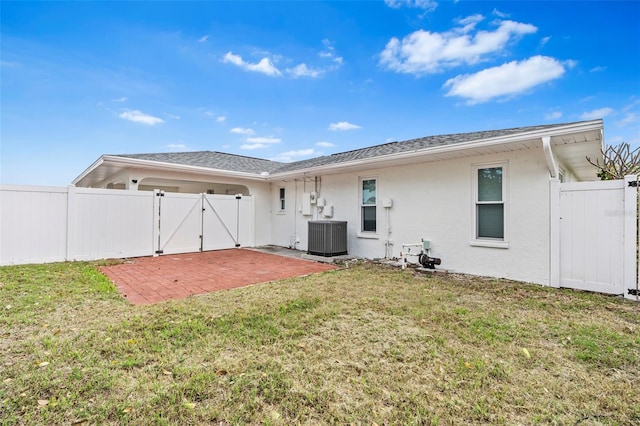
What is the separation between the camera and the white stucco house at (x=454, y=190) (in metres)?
5.59

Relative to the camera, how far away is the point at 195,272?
6688 mm

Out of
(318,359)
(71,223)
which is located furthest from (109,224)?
(318,359)

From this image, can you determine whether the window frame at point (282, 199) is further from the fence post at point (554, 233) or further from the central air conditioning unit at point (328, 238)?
the fence post at point (554, 233)

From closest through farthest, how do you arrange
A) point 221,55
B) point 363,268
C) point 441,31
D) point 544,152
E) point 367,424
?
point 367,424 < point 544,152 < point 363,268 < point 441,31 < point 221,55

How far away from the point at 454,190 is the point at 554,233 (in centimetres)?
202

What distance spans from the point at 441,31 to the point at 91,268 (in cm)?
1147

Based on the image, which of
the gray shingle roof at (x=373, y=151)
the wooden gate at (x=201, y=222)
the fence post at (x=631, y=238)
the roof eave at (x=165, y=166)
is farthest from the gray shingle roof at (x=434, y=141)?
the wooden gate at (x=201, y=222)

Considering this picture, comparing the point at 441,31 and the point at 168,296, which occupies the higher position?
the point at 441,31

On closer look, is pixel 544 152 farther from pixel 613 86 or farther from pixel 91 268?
pixel 91 268

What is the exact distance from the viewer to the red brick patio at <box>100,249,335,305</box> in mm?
5117

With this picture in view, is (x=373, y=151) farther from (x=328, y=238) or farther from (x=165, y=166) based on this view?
(x=165, y=166)

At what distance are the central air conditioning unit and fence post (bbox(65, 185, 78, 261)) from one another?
6232 millimetres

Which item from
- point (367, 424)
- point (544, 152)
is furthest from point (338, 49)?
point (367, 424)

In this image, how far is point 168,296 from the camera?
187 inches
